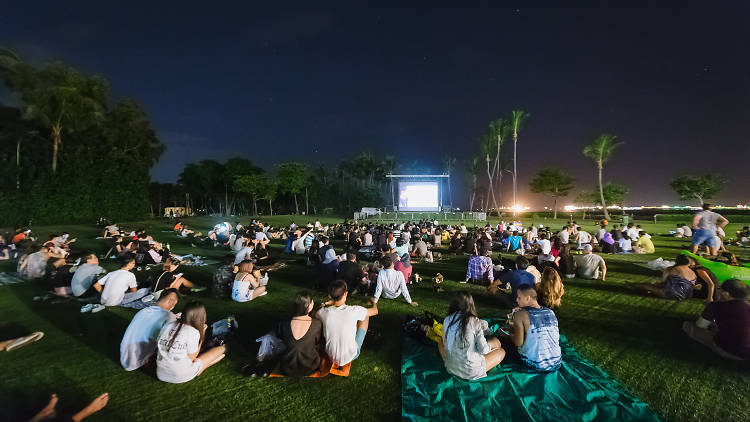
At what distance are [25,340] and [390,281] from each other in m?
6.11

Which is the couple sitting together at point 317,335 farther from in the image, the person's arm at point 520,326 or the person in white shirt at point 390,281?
the person in white shirt at point 390,281

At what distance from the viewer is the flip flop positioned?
15.1ft

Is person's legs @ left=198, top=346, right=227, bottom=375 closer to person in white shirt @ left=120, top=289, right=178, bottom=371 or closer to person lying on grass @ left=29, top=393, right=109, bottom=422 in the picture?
person in white shirt @ left=120, top=289, right=178, bottom=371

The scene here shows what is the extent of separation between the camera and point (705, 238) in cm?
1072

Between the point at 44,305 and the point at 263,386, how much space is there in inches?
249

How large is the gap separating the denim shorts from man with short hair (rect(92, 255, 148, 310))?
16686 mm

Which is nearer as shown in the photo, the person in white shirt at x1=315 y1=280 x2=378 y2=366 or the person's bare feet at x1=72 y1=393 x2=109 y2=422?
the person's bare feet at x1=72 y1=393 x2=109 y2=422

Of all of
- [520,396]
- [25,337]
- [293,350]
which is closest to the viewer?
[520,396]

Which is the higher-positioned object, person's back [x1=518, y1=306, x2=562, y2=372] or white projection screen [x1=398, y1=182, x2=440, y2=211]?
white projection screen [x1=398, y1=182, x2=440, y2=211]

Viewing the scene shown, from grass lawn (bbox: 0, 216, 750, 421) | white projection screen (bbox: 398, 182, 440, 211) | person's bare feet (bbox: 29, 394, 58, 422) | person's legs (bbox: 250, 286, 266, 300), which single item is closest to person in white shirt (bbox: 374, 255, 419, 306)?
grass lawn (bbox: 0, 216, 750, 421)

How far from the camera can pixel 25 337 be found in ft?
15.9

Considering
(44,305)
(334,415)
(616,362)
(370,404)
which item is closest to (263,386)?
(334,415)

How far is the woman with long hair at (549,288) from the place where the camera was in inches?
232

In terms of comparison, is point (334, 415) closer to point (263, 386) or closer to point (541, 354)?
point (263, 386)
